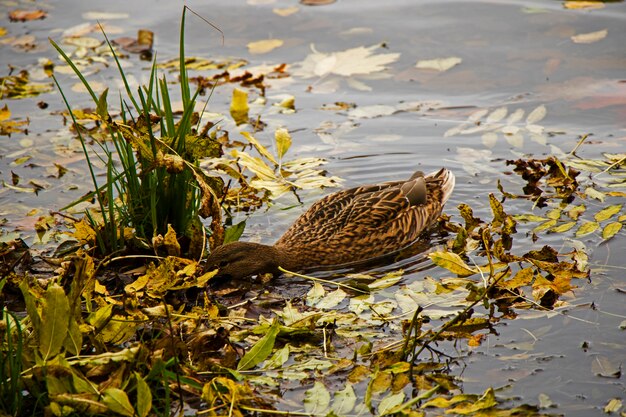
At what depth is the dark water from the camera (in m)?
5.29

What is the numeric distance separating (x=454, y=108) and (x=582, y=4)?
10.9 ft

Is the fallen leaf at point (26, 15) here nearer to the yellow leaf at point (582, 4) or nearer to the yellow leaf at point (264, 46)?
the yellow leaf at point (264, 46)

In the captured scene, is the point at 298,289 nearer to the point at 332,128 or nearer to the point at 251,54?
the point at 332,128

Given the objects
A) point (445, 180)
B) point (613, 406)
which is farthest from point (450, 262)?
point (445, 180)

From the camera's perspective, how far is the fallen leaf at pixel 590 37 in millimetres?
10508

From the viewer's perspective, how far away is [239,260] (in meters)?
6.25

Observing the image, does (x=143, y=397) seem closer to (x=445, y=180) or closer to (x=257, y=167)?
(x=257, y=167)

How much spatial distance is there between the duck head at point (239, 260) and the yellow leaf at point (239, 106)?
9.96ft

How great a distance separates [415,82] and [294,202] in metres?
2.91

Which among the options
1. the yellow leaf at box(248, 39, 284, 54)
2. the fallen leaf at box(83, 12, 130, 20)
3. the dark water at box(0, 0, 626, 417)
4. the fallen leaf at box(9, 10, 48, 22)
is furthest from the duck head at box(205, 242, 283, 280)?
the fallen leaf at box(9, 10, 48, 22)

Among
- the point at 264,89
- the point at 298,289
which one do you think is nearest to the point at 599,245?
the point at 298,289

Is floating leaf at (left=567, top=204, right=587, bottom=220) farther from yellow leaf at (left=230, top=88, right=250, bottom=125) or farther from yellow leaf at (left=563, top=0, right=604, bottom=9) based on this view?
yellow leaf at (left=563, top=0, right=604, bottom=9)

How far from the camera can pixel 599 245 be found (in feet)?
21.6

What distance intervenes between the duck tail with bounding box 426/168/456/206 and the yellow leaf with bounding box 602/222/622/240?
1407 millimetres
